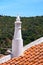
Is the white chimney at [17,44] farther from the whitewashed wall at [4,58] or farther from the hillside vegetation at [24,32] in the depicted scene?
the hillside vegetation at [24,32]

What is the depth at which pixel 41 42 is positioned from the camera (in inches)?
370

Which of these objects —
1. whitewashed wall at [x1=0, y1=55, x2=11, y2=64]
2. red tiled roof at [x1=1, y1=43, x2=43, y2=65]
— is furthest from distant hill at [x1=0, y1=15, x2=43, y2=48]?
whitewashed wall at [x1=0, y1=55, x2=11, y2=64]

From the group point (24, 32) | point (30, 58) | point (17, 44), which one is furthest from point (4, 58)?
point (24, 32)

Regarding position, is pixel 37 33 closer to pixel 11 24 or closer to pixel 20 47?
pixel 11 24

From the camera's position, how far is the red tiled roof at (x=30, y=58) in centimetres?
708

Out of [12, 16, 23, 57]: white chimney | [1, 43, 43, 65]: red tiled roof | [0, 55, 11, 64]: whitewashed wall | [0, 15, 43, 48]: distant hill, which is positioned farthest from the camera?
[0, 15, 43, 48]: distant hill

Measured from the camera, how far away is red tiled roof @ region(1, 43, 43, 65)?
23.2ft

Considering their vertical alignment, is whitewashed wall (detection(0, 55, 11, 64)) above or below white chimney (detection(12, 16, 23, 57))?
below

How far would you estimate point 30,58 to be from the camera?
25.0 ft

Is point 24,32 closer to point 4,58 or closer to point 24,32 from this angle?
point 24,32

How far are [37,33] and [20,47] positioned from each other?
5934cm

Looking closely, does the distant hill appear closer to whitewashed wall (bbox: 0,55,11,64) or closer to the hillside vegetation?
the hillside vegetation

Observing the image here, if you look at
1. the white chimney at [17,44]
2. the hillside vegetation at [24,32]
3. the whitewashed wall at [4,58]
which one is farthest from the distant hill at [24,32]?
the whitewashed wall at [4,58]

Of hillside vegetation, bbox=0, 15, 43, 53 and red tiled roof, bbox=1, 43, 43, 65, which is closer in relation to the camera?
red tiled roof, bbox=1, 43, 43, 65
